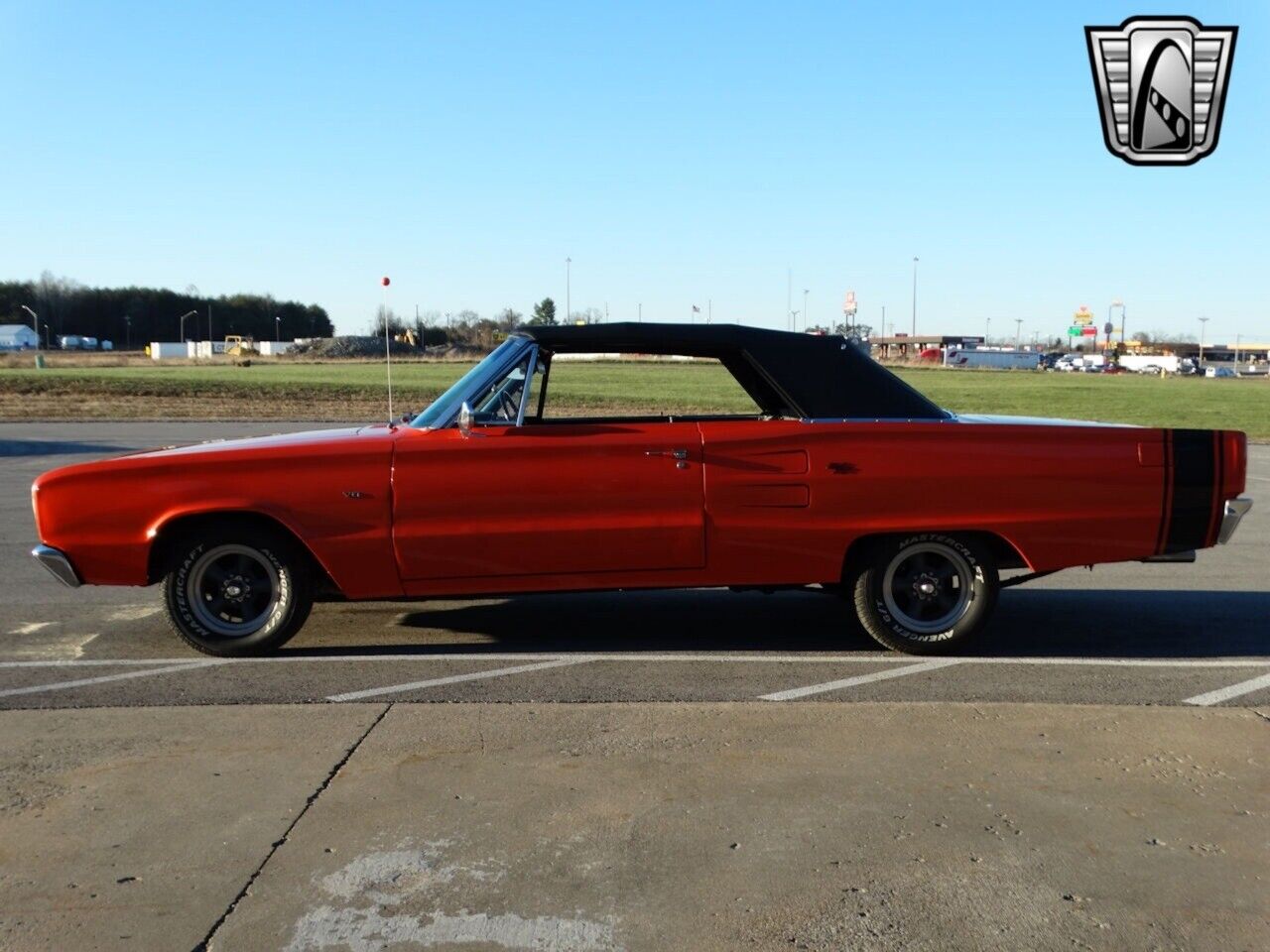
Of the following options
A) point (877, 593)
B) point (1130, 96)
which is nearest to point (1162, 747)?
point (877, 593)

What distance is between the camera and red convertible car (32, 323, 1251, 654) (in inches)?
233

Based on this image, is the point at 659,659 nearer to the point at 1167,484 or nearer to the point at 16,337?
the point at 1167,484

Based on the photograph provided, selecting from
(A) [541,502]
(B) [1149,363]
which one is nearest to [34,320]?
(B) [1149,363]

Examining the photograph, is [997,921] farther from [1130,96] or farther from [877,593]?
[1130,96]

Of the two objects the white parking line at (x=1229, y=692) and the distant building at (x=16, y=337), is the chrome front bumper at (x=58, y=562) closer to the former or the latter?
the white parking line at (x=1229, y=692)

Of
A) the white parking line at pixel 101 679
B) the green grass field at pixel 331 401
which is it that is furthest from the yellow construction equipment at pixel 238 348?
the white parking line at pixel 101 679

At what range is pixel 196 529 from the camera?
6027mm

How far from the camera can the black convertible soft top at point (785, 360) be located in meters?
6.25

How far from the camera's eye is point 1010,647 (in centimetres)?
643

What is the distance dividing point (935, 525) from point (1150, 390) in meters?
52.7

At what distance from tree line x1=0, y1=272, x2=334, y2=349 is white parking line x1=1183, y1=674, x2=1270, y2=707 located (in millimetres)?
136502

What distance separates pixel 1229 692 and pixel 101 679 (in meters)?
5.20

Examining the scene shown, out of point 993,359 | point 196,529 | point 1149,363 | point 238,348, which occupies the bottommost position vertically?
point 196,529

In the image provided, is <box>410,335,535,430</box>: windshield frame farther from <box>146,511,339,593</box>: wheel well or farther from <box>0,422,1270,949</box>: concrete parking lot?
<box>0,422,1270,949</box>: concrete parking lot
